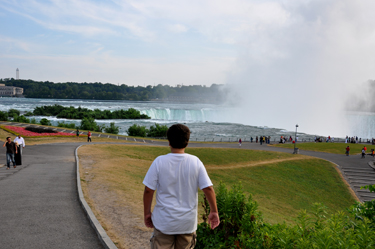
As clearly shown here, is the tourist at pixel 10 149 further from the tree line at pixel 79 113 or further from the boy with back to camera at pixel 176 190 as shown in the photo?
the tree line at pixel 79 113

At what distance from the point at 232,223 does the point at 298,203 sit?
722 inches

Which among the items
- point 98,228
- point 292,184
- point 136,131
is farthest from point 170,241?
point 136,131

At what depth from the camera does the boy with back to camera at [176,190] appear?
3520 mm

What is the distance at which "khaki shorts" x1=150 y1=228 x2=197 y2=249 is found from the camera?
3584mm

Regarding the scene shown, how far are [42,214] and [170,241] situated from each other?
6.21 m

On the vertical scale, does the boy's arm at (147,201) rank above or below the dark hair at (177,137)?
below

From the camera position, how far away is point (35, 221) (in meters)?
7.63

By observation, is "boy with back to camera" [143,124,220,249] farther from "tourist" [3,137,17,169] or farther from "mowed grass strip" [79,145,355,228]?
"tourist" [3,137,17,169]

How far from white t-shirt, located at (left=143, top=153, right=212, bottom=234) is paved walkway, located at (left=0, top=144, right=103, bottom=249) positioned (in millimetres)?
3599

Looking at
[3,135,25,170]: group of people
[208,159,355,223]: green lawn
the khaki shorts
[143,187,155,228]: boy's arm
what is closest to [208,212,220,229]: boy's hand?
the khaki shorts

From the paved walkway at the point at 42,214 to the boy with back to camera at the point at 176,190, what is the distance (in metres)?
3.48

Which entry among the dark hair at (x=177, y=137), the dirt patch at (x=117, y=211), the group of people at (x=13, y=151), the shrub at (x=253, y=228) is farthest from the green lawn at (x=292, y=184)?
the dark hair at (x=177, y=137)

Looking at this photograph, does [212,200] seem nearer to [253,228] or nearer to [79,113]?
[253,228]

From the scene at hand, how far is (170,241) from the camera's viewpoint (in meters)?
3.59
